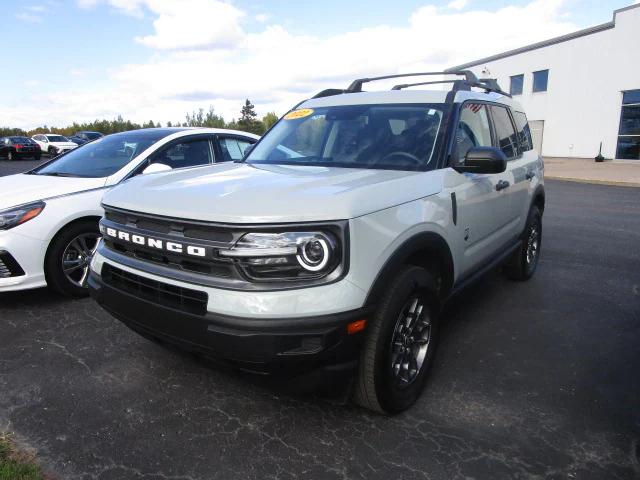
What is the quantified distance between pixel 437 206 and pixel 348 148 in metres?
0.86

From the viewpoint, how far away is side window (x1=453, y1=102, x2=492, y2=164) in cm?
343

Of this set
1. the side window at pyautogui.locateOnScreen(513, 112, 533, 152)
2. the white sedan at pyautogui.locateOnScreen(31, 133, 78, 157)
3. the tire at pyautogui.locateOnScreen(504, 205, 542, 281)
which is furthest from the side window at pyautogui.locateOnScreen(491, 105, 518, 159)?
the white sedan at pyautogui.locateOnScreen(31, 133, 78, 157)

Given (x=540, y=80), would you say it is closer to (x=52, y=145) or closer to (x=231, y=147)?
(x=231, y=147)

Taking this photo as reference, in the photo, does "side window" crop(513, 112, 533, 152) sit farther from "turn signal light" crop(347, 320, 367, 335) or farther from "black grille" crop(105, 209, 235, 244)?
"black grille" crop(105, 209, 235, 244)

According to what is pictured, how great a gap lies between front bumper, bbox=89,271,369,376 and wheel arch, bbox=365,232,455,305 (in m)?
0.20

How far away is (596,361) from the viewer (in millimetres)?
3506

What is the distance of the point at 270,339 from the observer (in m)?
2.16

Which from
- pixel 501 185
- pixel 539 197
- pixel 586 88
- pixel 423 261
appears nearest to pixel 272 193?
pixel 423 261

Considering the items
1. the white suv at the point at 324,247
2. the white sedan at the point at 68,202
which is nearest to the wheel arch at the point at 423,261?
the white suv at the point at 324,247

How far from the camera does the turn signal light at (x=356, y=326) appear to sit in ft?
7.45

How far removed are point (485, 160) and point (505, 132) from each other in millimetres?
1634

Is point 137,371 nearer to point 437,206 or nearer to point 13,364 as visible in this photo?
point 13,364

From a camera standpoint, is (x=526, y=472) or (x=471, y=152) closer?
(x=526, y=472)

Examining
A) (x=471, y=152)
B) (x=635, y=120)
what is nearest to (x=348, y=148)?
(x=471, y=152)
